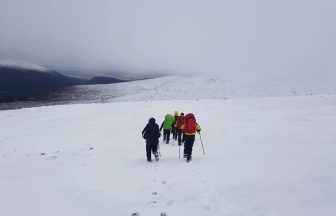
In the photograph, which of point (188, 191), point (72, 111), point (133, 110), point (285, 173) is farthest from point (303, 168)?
point (72, 111)

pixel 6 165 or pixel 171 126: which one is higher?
pixel 171 126

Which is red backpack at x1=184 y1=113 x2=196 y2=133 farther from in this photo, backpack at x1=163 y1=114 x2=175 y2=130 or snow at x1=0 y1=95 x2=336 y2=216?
backpack at x1=163 y1=114 x2=175 y2=130

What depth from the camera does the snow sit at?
361 inches

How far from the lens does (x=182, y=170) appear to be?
13.1 metres

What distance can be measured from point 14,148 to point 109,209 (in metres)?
16.7

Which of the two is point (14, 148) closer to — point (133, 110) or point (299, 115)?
point (133, 110)

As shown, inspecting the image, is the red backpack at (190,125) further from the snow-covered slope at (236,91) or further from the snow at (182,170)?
the snow-covered slope at (236,91)

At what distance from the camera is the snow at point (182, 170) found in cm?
917

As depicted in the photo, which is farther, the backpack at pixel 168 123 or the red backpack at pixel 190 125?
the backpack at pixel 168 123

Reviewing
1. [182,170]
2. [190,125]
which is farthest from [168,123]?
[182,170]

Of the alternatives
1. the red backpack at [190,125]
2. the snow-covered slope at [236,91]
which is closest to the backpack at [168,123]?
the red backpack at [190,125]

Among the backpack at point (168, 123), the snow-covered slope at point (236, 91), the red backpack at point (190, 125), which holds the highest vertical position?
the snow-covered slope at point (236, 91)

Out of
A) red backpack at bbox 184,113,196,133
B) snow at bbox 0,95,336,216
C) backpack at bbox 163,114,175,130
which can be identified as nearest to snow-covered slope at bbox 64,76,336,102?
snow at bbox 0,95,336,216

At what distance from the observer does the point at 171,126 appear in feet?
72.8
